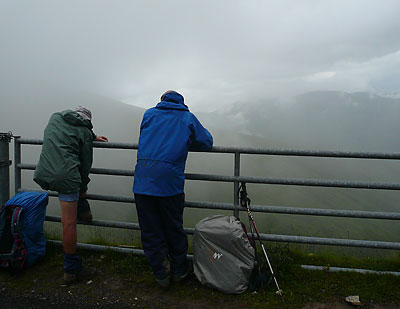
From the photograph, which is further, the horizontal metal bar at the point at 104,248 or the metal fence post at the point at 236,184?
the horizontal metal bar at the point at 104,248

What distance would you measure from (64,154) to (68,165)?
0.12m

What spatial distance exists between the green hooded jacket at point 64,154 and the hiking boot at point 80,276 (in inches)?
38.4

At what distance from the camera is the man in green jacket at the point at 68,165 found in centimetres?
328

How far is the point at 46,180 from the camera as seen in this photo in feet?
10.7

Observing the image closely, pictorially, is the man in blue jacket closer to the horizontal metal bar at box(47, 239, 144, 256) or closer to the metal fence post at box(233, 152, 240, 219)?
the metal fence post at box(233, 152, 240, 219)

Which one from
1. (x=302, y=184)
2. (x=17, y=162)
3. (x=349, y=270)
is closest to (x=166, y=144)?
(x=302, y=184)

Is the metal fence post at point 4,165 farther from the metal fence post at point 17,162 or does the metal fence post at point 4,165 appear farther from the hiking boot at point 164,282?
the hiking boot at point 164,282

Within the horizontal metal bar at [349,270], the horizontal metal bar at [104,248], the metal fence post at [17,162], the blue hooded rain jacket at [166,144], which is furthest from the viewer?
the metal fence post at [17,162]

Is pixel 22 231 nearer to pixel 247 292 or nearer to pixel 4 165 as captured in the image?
pixel 4 165

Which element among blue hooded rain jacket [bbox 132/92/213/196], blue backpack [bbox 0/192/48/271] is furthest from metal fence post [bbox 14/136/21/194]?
blue hooded rain jacket [bbox 132/92/213/196]

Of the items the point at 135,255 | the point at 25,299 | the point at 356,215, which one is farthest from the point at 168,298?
the point at 356,215

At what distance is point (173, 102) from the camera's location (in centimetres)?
338

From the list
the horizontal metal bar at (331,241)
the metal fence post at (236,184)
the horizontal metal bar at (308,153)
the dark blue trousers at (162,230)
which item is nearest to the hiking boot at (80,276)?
the dark blue trousers at (162,230)

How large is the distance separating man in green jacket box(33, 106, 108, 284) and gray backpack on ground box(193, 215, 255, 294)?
1.44 m
